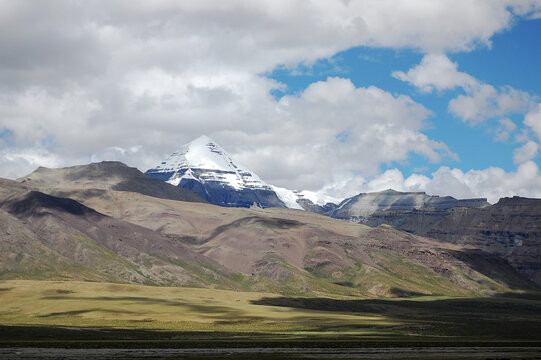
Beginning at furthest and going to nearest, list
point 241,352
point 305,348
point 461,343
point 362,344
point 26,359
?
point 461,343, point 362,344, point 305,348, point 241,352, point 26,359

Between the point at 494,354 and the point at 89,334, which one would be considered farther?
the point at 89,334

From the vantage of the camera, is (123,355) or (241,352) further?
(241,352)

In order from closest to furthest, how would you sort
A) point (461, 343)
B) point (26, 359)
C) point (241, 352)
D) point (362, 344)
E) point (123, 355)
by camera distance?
point (26, 359) → point (123, 355) → point (241, 352) → point (362, 344) → point (461, 343)

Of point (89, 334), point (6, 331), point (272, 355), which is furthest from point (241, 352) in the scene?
point (6, 331)

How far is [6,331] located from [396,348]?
89528mm

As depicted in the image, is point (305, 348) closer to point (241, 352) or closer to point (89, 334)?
point (241, 352)

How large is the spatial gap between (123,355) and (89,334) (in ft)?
185

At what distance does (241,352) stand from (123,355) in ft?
69.8

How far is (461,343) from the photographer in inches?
6831

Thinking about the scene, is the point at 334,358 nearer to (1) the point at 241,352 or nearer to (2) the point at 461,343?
(1) the point at 241,352

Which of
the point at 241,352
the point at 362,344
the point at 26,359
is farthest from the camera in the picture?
the point at 362,344

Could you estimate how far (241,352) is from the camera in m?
136

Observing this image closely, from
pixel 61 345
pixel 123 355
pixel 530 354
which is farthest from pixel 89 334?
pixel 530 354

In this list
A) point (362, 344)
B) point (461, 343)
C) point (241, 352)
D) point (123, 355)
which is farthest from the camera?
point (461, 343)
